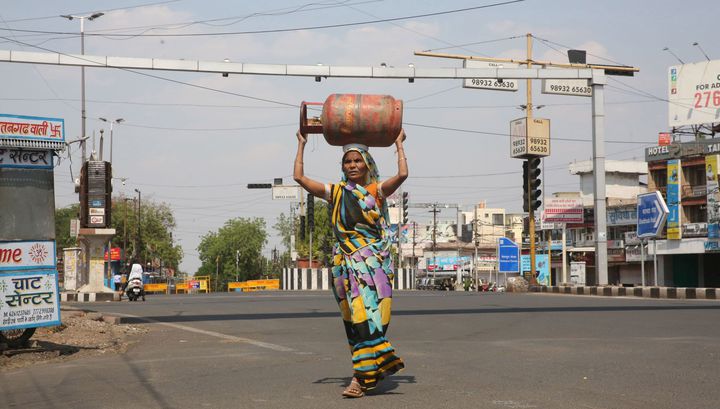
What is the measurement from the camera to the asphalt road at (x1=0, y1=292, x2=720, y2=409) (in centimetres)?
634

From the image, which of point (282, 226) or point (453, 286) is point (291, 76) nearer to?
point (453, 286)

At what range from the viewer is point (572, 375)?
7500 millimetres

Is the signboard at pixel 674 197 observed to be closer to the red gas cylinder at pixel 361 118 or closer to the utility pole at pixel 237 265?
the red gas cylinder at pixel 361 118

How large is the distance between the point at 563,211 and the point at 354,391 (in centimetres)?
6307

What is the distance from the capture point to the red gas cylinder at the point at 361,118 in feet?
23.3

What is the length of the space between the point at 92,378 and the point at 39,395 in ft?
3.50

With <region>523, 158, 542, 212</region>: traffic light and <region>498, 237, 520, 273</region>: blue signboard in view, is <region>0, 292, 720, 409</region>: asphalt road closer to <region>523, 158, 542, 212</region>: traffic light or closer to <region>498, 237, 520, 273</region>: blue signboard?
<region>523, 158, 542, 212</region>: traffic light

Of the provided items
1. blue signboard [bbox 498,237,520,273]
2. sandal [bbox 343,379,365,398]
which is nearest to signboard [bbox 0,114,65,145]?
sandal [bbox 343,379,365,398]

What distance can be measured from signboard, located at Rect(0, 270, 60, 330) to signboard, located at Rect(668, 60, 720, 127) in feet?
180

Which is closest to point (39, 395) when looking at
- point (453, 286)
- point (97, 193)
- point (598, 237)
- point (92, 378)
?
point (92, 378)

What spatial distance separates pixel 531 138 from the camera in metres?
44.5

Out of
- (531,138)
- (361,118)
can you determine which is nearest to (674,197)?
(531,138)

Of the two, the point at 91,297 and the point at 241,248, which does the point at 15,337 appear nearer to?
the point at 91,297

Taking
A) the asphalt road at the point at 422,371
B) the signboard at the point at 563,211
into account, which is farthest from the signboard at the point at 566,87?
Answer: the asphalt road at the point at 422,371
